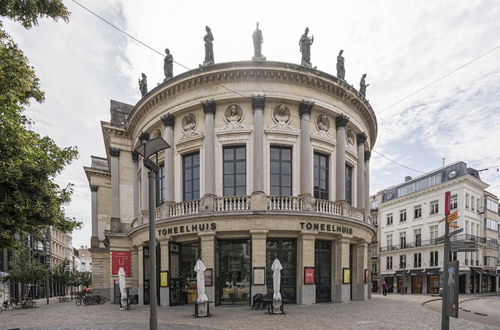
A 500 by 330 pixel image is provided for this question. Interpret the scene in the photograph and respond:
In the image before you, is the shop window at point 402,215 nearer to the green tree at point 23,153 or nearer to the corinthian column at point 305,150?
the corinthian column at point 305,150

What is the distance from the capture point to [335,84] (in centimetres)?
1920

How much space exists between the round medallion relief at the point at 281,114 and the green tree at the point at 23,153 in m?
11.5

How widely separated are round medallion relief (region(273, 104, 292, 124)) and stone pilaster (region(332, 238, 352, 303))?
24.3 ft

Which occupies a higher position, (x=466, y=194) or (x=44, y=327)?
(x=466, y=194)

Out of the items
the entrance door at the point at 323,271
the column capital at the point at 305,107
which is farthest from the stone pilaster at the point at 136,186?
the column capital at the point at 305,107

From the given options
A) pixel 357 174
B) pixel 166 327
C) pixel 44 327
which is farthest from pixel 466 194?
pixel 44 327

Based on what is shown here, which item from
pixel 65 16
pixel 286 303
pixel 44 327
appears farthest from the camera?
pixel 286 303

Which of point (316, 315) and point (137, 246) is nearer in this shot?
point (316, 315)

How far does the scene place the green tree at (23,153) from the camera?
7.43 m

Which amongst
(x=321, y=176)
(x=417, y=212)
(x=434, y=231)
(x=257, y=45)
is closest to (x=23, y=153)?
(x=257, y=45)

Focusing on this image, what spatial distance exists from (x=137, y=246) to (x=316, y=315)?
13490 millimetres

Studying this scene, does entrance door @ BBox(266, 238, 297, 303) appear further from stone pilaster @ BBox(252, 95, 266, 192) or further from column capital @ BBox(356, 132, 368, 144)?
column capital @ BBox(356, 132, 368, 144)

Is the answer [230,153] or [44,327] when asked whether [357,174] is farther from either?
[44,327]

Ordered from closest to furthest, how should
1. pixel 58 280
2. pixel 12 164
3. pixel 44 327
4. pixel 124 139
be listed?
pixel 12 164
pixel 44 327
pixel 124 139
pixel 58 280
